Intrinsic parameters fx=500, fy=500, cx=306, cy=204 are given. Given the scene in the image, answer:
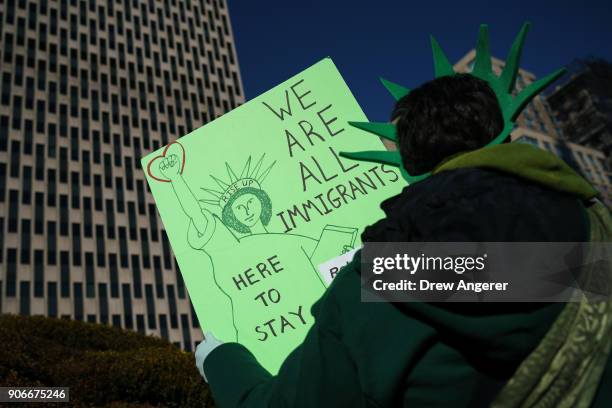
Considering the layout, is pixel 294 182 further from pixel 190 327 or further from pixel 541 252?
pixel 190 327

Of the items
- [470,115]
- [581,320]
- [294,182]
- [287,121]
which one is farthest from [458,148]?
[287,121]

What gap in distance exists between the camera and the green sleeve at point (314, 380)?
34.9 inches

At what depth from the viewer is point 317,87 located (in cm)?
229

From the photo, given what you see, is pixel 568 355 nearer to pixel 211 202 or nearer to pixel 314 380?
pixel 314 380

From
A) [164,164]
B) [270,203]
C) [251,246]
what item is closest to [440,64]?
[270,203]

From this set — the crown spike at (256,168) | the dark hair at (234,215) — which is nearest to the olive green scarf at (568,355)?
the dark hair at (234,215)

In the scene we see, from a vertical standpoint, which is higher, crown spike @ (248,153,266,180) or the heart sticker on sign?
the heart sticker on sign

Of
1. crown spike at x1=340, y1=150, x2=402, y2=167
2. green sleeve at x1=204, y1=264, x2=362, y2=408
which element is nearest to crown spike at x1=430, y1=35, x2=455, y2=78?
crown spike at x1=340, y1=150, x2=402, y2=167

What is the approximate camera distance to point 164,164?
2.29m

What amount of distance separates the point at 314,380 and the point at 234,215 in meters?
1.25

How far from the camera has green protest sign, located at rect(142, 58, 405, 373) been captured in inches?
75.2

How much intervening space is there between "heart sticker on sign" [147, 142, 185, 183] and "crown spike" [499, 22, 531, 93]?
4.53ft

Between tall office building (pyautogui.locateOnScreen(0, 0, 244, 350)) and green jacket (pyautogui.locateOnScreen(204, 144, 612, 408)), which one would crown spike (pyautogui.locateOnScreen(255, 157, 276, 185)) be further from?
tall office building (pyautogui.locateOnScreen(0, 0, 244, 350))

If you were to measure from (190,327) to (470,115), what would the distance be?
178ft
